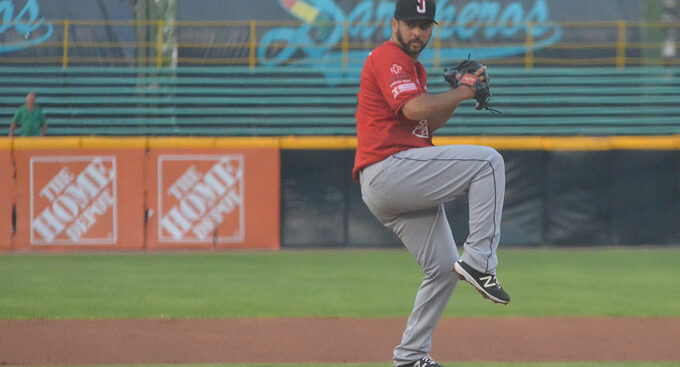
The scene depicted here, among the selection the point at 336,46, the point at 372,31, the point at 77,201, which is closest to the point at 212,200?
the point at 77,201

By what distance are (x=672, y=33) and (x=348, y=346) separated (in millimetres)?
12602

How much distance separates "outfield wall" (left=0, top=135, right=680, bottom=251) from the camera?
11922 mm

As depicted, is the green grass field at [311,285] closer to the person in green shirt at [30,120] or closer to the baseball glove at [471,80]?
the baseball glove at [471,80]

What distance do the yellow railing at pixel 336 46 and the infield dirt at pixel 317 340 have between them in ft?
33.7

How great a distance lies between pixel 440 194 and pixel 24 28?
1367 cm

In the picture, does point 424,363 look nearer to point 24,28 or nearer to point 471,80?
point 471,80

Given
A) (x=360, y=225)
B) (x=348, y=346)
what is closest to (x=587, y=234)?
(x=360, y=225)

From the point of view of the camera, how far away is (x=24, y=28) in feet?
54.6

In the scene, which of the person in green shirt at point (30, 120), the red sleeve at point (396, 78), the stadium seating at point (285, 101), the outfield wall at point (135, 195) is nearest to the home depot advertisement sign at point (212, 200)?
the outfield wall at point (135, 195)

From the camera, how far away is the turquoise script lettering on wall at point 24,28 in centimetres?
1661

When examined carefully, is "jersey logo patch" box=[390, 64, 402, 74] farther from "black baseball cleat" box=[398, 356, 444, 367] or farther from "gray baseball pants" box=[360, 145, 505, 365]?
"black baseball cleat" box=[398, 356, 444, 367]

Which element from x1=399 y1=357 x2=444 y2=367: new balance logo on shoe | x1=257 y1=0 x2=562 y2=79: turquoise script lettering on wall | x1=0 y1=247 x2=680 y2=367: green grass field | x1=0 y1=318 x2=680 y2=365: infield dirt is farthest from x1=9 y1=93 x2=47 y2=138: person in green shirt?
x1=399 y1=357 x2=444 y2=367: new balance logo on shoe

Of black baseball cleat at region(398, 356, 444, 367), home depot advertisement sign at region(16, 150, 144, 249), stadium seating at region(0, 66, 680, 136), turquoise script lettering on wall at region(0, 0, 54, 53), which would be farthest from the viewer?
turquoise script lettering on wall at region(0, 0, 54, 53)

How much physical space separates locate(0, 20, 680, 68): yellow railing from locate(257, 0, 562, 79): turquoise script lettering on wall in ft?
0.15
